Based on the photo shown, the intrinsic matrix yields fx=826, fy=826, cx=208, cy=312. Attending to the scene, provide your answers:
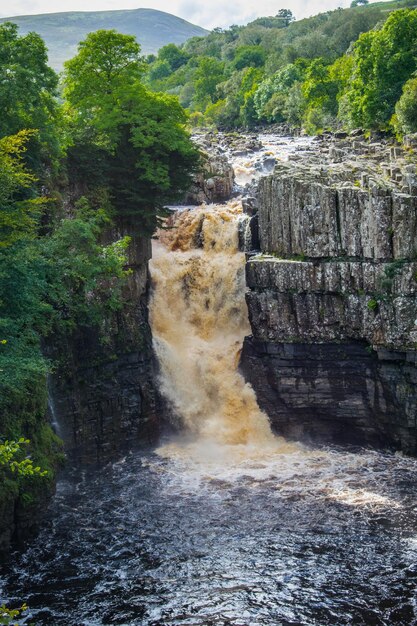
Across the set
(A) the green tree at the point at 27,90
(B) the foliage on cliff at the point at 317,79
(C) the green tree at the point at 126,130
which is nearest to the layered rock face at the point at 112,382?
(C) the green tree at the point at 126,130

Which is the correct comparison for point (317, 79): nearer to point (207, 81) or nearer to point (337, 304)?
point (207, 81)

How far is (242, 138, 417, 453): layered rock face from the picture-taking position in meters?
44.7

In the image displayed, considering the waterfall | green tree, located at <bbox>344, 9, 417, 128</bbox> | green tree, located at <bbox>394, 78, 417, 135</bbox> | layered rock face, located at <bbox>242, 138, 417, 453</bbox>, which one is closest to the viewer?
layered rock face, located at <bbox>242, 138, 417, 453</bbox>

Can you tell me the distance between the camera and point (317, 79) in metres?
108

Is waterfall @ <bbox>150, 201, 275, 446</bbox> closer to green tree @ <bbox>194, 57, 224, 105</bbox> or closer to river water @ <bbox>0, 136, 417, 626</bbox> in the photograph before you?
river water @ <bbox>0, 136, 417, 626</bbox>

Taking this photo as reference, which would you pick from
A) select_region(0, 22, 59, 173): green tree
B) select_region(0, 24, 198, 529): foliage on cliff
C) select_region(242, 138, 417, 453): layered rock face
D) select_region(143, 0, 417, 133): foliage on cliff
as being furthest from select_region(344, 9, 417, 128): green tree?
select_region(0, 22, 59, 173): green tree

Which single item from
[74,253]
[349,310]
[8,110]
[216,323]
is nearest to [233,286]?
[216,323]

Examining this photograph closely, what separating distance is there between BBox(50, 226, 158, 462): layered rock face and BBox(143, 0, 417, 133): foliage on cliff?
1365 inches

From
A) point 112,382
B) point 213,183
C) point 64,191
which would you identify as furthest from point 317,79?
point 112,382

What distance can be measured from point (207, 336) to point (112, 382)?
731 cm

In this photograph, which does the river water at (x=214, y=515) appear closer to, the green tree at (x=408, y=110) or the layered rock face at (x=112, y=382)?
the layered rock face at (x=112, y=382)

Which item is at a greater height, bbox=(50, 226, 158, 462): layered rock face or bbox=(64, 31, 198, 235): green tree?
bbox=(64, 31, 198, 235): green tree

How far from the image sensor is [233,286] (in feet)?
168

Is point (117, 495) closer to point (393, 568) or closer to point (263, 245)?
point (393, 568)
